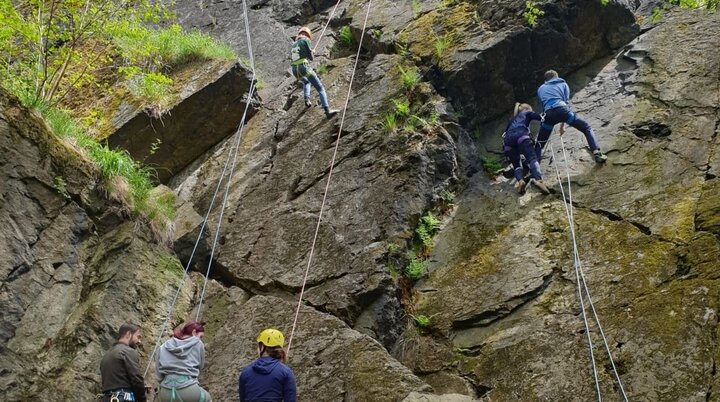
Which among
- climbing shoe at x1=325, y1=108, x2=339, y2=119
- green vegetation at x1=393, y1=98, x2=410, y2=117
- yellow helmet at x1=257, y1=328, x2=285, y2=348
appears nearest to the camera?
yellow helmet at x1=257, y1=328, x2=285, y2=348

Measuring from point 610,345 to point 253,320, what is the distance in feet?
14.2

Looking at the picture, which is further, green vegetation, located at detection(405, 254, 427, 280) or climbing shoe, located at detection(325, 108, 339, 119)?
climbing shoe, located at detection(325, 108, 339, 119)

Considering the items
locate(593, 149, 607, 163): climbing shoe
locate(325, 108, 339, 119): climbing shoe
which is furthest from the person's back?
locate(325, 108, 339, 119): climbing shoe

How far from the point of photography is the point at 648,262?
26.3 feet

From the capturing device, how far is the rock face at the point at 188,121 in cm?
1273

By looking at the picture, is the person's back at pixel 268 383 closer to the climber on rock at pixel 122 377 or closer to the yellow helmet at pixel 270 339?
the yellow helmet at pixel 270 339

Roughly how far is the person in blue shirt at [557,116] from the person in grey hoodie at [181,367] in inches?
239

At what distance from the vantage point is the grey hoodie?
686 centimetres

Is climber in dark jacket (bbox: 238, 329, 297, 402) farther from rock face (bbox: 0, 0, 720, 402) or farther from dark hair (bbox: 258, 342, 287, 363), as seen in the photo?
rock face (bbox: 0, 0, 720, 402)

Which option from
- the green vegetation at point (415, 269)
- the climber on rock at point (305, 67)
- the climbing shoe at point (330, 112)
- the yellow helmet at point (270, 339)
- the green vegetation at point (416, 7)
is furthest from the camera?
the green vegetation at point (416, 7)

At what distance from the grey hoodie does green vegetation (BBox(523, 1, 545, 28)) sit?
315 inches

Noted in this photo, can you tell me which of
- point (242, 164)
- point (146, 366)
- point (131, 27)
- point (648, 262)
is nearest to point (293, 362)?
point (146, 366)

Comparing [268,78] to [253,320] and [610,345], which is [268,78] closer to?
[253,320]

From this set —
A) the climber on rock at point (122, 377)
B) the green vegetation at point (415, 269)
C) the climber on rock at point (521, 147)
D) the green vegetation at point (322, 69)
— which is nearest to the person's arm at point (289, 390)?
the climber on rock at point (122, 377)
